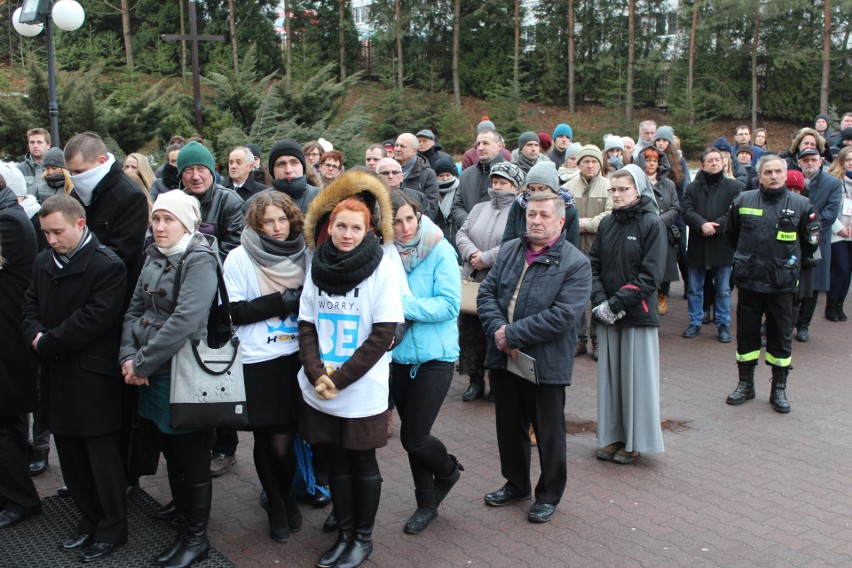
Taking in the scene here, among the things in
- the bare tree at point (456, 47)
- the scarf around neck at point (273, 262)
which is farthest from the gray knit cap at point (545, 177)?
the bare tree at point (456, 47)

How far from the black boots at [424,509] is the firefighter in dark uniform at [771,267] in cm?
343

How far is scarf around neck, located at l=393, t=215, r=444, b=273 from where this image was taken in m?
4.82

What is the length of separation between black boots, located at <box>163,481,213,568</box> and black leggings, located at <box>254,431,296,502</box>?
0.31 m

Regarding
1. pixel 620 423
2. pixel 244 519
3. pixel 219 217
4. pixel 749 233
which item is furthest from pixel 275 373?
pixel 749 233

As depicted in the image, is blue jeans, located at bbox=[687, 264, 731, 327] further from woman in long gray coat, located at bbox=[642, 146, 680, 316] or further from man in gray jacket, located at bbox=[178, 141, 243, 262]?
man in gray jacket, located at bbox=[178, 141, 243, 262]

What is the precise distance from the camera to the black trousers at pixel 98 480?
452 centimetres

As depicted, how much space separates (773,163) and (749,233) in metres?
0.65

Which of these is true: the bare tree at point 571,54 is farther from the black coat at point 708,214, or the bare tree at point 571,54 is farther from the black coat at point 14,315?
the black coat at point 14,315

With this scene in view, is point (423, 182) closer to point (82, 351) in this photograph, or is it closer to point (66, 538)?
point (82, 351)

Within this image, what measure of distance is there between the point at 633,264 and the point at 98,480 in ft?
12.0

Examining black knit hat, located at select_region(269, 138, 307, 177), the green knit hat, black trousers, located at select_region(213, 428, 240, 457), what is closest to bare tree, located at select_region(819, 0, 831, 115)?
black knit hat, located at select_region(269, 138, 307, 177)

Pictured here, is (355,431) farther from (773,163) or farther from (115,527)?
(773,163)

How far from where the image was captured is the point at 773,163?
7.38 meters

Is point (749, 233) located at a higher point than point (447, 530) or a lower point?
higher
